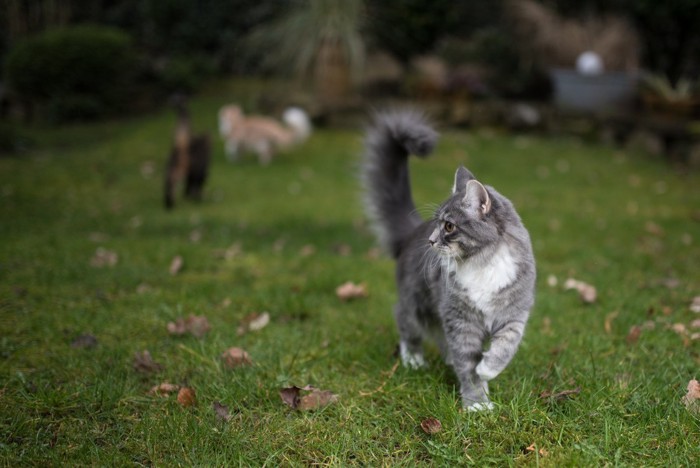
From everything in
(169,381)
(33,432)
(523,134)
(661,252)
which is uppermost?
(33,432)

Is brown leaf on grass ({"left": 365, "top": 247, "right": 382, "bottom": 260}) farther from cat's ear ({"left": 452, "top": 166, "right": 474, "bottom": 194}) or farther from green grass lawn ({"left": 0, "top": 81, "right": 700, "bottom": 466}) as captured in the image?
cat's ear ({"left": 452, "top": 166, "right": 474, "bottom": 194})

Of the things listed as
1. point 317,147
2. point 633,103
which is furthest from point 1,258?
point 633,103

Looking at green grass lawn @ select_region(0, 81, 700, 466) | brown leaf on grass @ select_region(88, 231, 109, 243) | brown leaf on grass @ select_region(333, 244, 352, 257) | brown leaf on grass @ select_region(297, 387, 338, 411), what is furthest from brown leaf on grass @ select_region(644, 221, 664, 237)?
brown leaf on grass @ select_region(88, 231, 109, 243)

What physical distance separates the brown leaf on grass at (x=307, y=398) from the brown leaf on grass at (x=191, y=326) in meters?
0.91

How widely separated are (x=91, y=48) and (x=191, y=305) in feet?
29.6

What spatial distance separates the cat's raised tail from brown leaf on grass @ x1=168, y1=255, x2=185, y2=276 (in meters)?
1.81

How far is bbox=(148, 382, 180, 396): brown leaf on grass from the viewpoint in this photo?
2598 mm

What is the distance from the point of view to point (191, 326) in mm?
3320

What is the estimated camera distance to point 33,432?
2256 millimetres

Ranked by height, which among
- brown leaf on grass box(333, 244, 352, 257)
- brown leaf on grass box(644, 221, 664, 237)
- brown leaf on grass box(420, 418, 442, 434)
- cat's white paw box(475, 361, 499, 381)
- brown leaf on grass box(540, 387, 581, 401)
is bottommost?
brown leaf on grass box(644, 221, 664, 237)

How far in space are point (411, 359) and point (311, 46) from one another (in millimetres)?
8219

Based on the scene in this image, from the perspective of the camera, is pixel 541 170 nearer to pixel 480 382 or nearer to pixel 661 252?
pixel 661 252

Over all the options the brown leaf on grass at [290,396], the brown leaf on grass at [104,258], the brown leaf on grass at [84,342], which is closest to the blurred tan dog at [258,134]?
the brown leaf on grass at [104,258]

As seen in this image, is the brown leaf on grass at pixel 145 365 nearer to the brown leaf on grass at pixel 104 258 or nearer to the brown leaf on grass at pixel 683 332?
the brown leaf on grass at pixel 104 258
